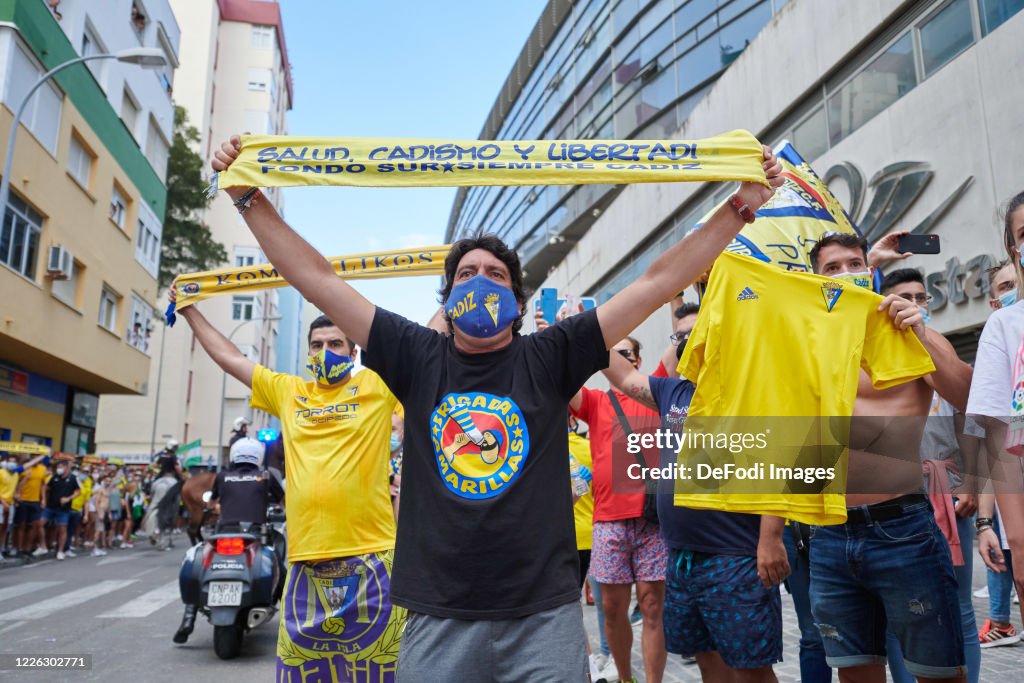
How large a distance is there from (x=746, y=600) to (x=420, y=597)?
73.4 inches

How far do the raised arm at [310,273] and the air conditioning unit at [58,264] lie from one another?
1772 cm

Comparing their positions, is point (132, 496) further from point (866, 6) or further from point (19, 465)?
point (866, 6)

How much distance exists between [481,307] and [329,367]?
5.76ft

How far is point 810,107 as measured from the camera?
50.1 ft

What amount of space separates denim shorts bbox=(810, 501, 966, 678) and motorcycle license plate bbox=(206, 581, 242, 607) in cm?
489

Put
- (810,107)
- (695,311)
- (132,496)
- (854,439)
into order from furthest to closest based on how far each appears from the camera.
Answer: (132,496) < (810,107) < (695,311) < (854,439)

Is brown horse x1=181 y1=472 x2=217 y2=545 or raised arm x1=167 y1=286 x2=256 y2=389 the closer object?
raised arm x1=167 y1=286 x2=256 y2=389

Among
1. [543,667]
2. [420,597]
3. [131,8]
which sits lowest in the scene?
[543,667]

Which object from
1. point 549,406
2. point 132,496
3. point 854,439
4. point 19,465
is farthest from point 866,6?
point 132,496

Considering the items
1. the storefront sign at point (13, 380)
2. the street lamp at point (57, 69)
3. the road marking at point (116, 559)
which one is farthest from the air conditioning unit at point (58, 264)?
the road marking at point (116, 559)

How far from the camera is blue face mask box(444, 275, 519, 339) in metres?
2.52

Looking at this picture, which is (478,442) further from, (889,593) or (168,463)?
(168,463)

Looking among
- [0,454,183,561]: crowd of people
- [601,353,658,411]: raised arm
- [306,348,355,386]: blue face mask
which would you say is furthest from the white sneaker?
[0,454,183,561]: crowd of people

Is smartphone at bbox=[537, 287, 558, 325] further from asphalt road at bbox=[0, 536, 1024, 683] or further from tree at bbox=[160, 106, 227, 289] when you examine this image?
tree at bbox=[160, 106, 227, 289]
